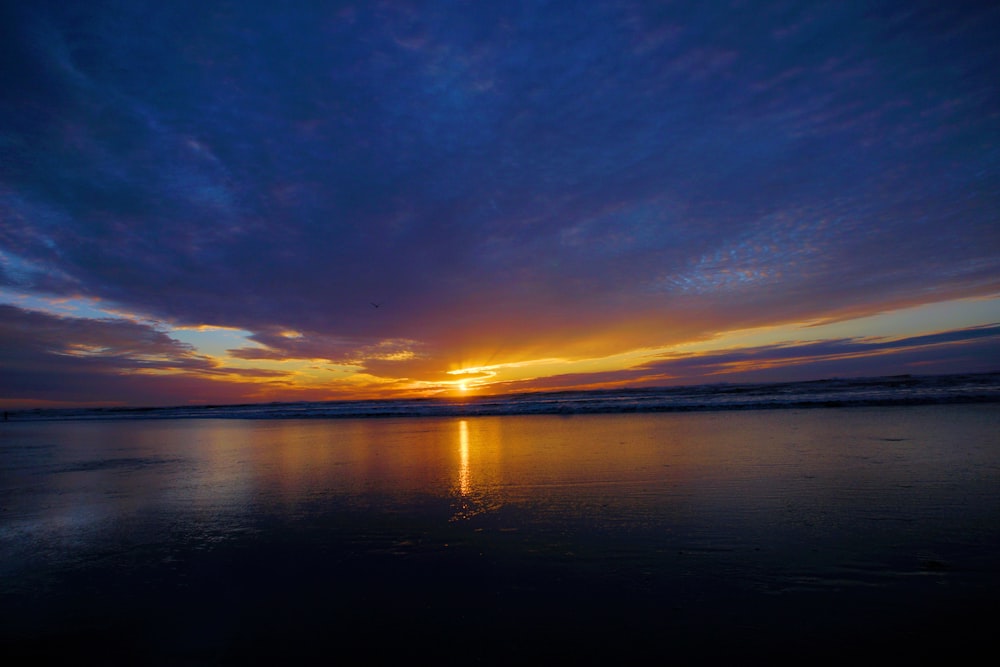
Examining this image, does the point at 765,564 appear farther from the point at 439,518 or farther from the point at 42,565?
the point at 42,565

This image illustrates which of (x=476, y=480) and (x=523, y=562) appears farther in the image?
(x=476, y=480)

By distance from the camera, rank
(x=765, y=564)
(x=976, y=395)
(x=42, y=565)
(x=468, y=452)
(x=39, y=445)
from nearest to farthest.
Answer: (x=765, y=564) → (x=42, y=565) → (x=468, y=452) → (x=39, y=445) → (x=976, y=395)

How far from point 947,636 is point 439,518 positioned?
4545 millimetres

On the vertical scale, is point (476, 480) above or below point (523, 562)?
above

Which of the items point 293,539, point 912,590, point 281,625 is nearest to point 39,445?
point 293,539

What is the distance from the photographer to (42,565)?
15.2 ft

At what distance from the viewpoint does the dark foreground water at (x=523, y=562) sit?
301cm

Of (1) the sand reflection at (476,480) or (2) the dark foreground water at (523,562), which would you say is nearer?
(2) the dark foreground water at (523,562)

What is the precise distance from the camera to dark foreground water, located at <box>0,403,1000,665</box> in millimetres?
3014

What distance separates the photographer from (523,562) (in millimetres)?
4250

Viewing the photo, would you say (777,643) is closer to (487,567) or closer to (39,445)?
(487,567)

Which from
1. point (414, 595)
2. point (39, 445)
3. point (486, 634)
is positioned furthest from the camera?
point (39, 445)

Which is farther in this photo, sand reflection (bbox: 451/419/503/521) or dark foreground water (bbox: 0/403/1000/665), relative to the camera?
sand reflection (bbox: 451/419/503/521)

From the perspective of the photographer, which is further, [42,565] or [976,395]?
[976,395]
